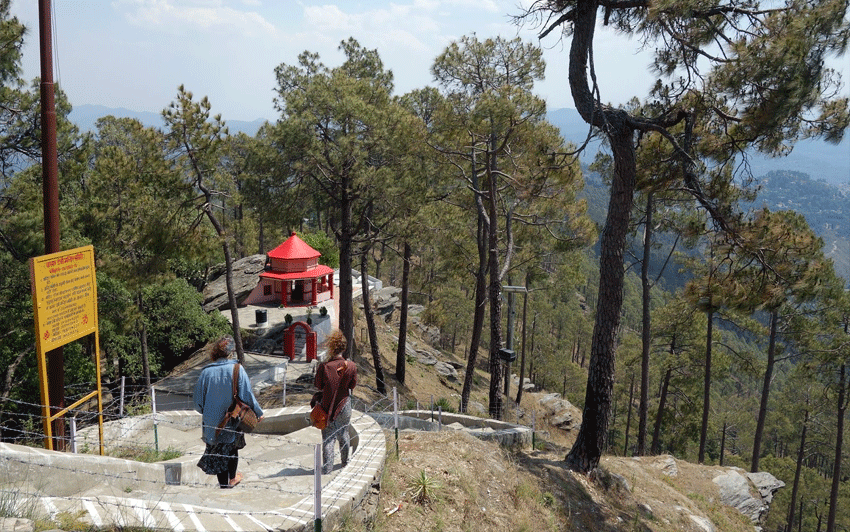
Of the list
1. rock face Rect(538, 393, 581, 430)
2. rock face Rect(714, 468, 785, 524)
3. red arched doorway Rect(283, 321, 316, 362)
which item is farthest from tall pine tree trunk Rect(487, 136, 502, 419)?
rock face Rect(538, 393, 581, 430)

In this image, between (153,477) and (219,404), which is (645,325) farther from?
(153,477)

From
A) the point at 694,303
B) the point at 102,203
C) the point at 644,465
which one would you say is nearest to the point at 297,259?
the point at 102,203

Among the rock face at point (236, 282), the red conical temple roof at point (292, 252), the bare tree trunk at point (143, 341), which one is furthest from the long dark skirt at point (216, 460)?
the rock face at point (236, 282)

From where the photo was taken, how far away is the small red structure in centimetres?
2173

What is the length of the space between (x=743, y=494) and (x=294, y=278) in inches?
617

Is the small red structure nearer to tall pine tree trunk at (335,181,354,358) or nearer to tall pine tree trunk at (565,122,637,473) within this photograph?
tall pine tree trunk at (335,181,354,358)

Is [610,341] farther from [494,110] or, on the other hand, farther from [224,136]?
[224,136]

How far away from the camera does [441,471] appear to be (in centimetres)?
650

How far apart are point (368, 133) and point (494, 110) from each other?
3646mm

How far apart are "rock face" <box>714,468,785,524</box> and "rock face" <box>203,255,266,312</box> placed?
58.0 feet

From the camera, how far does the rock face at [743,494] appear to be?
12555 mm

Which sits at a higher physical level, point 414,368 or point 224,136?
point 224,136

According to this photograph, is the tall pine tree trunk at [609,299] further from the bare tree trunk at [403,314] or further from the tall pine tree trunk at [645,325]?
the bare tree trunk at [403,314]

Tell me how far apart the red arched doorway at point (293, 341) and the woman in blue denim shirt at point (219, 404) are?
1259 centimetres
